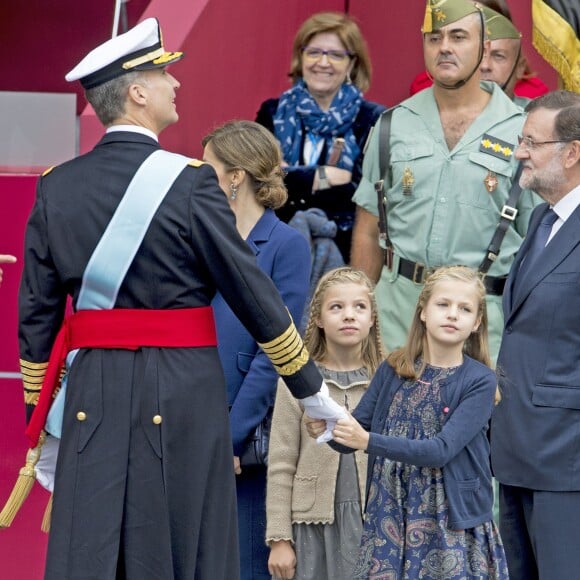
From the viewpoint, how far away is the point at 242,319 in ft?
14.8

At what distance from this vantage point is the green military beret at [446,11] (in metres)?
6.38

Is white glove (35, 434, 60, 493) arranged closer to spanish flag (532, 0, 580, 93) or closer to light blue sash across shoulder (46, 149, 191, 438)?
light blue sash across shoulder (46, 149, 191, 438)

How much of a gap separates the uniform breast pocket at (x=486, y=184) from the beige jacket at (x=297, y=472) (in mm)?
1226

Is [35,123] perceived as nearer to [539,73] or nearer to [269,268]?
[269,268]

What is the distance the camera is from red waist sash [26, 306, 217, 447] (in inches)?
174

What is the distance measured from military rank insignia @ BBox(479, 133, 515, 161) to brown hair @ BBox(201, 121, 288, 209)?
3.53 ft

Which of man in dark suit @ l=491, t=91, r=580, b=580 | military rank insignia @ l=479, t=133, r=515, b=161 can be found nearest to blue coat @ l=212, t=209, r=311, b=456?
man in dark suit @ l=491, t=91, r=580, b=580

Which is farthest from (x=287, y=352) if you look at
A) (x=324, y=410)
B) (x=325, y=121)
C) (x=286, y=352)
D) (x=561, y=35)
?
(x=561, y=35)

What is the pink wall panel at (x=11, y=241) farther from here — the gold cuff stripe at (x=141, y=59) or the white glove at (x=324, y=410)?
the white glove at (x=324, y=410)

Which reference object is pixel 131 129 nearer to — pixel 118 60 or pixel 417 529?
pixel 118 60

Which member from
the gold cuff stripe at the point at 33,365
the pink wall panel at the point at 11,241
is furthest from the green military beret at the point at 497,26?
the gold cuff stripe at the point at 33,365

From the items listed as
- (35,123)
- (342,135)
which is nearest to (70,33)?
(35,123)

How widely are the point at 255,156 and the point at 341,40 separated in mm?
1412

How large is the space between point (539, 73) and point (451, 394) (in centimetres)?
344
